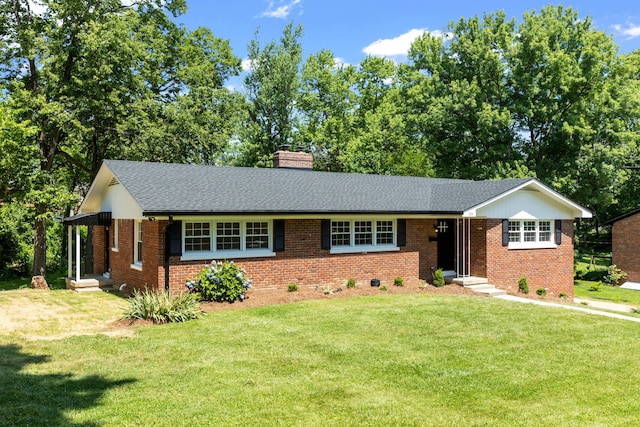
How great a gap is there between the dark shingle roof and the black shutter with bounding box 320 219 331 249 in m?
0.57

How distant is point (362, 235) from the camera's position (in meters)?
16.8

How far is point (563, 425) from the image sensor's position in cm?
558

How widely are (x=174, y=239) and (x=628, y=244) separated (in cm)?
2539

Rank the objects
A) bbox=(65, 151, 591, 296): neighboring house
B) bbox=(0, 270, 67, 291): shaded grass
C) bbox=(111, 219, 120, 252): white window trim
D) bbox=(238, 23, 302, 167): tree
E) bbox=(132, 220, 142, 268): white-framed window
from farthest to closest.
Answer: bbox=(238, 23, 302, 167): tree < bbox=(0, 270, 67, 291): shaded grass < bbox=(111, 219, 120, 252): white window trim < bbox=(132, 220, 142, 268): white-framed window < bbox=(65, 151, 591, 296): neighboring house

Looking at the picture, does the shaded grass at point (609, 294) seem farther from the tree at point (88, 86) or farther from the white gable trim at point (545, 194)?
the tree at point (88, 86)

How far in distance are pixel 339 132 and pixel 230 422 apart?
108 feet

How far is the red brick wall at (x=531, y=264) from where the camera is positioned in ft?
56.9

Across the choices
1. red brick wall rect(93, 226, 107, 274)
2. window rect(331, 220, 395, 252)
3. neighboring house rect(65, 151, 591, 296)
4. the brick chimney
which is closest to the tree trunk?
red brick wall rect(93, 226, 107, 274)

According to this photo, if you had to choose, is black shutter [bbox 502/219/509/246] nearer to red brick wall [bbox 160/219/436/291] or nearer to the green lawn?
red brick wall [bbox 160/219/436/291]

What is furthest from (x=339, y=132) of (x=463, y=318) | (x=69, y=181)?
(x=463, y=318)

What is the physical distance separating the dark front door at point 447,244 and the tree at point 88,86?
13.9 metres

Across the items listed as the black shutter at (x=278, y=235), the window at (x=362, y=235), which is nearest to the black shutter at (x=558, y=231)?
the window at (x=362, y=235)

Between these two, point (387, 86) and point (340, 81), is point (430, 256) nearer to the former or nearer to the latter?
point (340, 81)

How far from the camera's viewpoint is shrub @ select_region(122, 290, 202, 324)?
11284 millimetres
